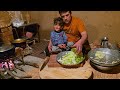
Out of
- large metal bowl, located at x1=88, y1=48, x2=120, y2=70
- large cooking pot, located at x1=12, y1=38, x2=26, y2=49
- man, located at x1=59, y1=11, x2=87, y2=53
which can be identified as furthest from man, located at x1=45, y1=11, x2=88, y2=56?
large cooking pot, located at x1=12, y1=38, x2=26, y2=49

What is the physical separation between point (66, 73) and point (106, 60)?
59cm

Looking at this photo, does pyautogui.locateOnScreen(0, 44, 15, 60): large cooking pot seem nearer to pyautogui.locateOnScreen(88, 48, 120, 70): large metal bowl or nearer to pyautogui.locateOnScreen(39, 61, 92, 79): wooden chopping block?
pyautogui.locateOnScreen(39, 61, 92, 79): wooden chopping block

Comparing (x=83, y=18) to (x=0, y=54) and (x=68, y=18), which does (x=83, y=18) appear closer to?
(x=68, y=18)

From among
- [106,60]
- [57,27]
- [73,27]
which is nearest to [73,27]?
[73,27]

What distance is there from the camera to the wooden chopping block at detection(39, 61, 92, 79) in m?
2.22

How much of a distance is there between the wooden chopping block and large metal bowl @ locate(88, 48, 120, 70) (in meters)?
0.12

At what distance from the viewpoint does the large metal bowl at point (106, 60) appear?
2.32 metres

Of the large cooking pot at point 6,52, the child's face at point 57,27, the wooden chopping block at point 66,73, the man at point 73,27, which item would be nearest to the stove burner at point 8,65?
the large cooking pot at point 6,52

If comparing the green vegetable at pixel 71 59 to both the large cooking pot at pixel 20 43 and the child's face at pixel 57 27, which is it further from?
the large cooking pot at pixel 20 43

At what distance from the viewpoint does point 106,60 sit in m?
2.49
